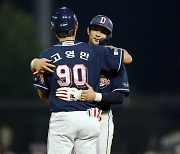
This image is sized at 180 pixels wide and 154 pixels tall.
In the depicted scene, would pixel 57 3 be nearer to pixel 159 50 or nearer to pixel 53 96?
pixel 159 50

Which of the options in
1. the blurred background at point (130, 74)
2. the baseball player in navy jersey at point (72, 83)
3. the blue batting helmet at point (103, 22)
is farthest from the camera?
the blurred background at point (130, 74)

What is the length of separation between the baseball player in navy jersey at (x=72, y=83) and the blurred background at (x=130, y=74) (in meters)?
7.55

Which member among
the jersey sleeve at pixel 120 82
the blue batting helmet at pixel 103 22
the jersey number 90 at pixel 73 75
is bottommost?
the jersey sleeve at pixel 120 82

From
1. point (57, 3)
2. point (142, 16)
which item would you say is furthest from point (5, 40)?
point (57, 3)

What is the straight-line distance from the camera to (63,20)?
6.43 m

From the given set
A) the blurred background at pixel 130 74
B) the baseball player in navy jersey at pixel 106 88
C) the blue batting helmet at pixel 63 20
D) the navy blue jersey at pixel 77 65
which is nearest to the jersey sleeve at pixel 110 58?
the navy blue jersey at pixel 77 65

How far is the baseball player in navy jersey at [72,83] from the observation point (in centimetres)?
636

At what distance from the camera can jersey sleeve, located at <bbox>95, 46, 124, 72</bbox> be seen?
648cm

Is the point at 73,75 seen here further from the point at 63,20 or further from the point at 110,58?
the point at 63,20

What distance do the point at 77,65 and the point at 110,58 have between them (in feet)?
0.95

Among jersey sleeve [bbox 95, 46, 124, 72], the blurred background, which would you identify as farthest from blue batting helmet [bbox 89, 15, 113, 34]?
the blurred background

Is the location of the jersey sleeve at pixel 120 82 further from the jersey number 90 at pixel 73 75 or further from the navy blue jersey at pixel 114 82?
the jersey number 90 at pixel 73 75

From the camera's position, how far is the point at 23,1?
41625 mm

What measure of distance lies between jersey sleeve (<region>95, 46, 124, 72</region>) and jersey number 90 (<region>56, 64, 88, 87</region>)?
0.66ft
